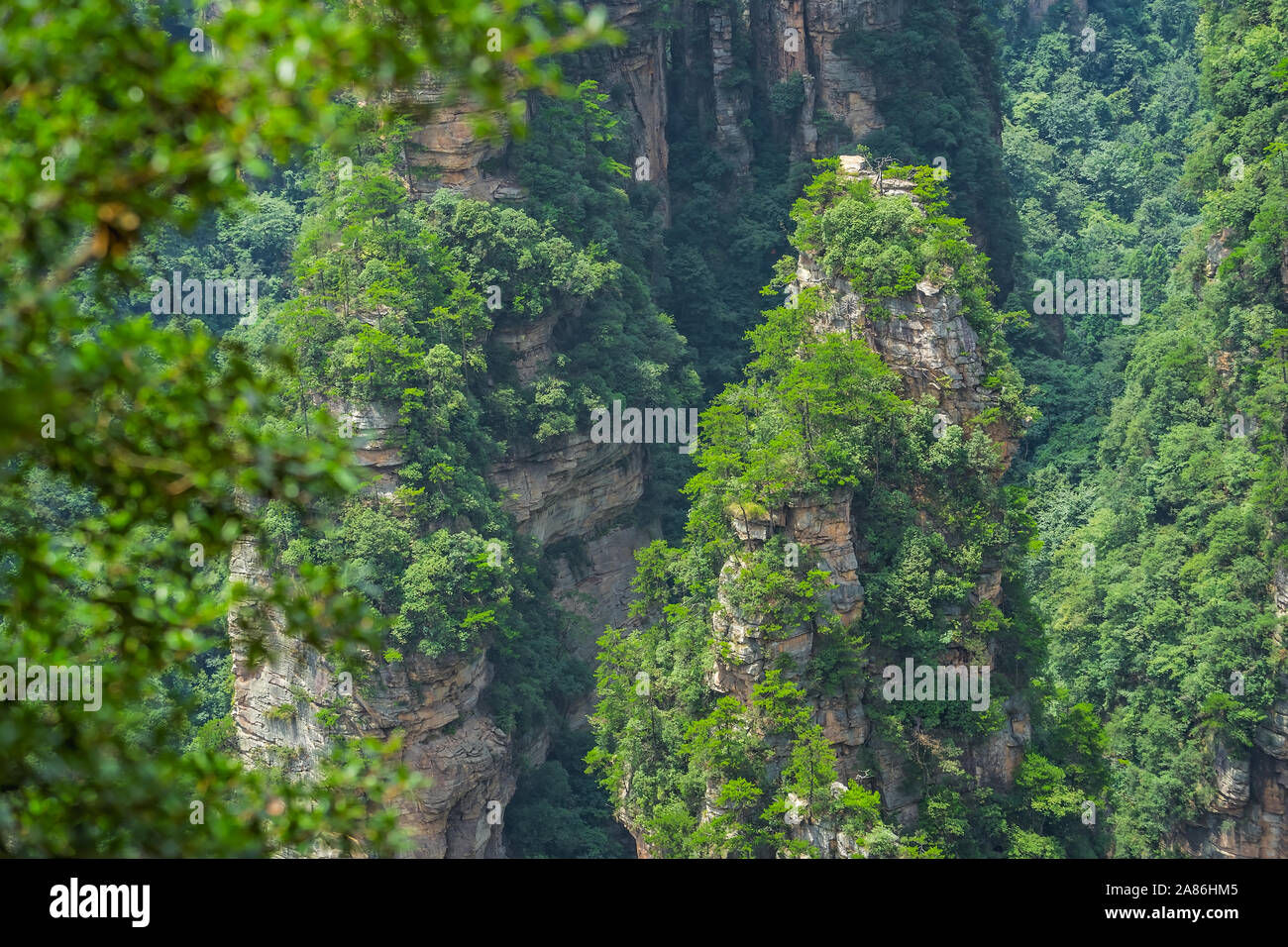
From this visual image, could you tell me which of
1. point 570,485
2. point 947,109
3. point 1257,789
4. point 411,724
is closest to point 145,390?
point 411,724

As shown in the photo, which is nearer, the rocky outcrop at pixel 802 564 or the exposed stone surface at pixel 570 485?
the rocky outcrop at pixel 802 564

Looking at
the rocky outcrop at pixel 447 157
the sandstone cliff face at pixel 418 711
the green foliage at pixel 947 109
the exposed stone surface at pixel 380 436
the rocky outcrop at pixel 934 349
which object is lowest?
the sandstone cliff face at pixel 418 711

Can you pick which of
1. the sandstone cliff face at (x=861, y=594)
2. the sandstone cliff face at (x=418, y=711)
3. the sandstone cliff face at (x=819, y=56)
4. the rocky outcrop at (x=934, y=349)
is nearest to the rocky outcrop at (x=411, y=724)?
the sandstone cliff face at (x=418, y=711)

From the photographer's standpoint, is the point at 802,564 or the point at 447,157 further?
the point at 447,157

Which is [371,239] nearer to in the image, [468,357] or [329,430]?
[468,357]

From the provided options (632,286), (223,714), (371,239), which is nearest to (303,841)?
(371,239)

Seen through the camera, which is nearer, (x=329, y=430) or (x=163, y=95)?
(x=163, y=95)

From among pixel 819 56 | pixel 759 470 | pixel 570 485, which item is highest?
pixel 819 56

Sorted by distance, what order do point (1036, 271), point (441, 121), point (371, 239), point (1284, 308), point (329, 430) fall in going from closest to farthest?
point (329, 430), point (371, 239), point (441, 121), point (1284, 308), point (1036, 271)

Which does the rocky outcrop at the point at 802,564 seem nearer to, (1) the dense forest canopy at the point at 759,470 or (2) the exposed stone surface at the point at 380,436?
(1) the dense forest canopy at the point at 759,470

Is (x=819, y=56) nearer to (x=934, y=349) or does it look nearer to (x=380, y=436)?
(x=934, y=349)

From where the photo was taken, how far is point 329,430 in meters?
6.78

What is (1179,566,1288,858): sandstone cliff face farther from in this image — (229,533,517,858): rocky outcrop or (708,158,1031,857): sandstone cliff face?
(229,533,517,858): rocky outcrop
